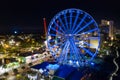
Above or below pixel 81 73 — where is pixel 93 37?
above

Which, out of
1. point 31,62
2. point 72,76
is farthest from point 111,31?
point 72,76

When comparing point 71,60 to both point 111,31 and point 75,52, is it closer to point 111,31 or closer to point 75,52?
point 75,52

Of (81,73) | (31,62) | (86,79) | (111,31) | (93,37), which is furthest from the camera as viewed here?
(111,31)

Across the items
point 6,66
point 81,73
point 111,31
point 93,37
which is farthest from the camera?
point 111,31

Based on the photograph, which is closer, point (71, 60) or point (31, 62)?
point (71, 60)

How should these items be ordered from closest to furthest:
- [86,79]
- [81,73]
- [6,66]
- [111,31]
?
[86,79] → [81,73] → [6,66] → [111,31]

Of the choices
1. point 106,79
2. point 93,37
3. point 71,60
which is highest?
point 93,37

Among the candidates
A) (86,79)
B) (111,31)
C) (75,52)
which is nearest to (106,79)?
(86,79)

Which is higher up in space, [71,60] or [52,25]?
[52,25]

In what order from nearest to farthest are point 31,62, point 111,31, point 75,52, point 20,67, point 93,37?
point 75,52
point 20,67
point 31,62
point 93,37
point 111,31

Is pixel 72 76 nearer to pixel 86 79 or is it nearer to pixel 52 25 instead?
pixel 86 79
